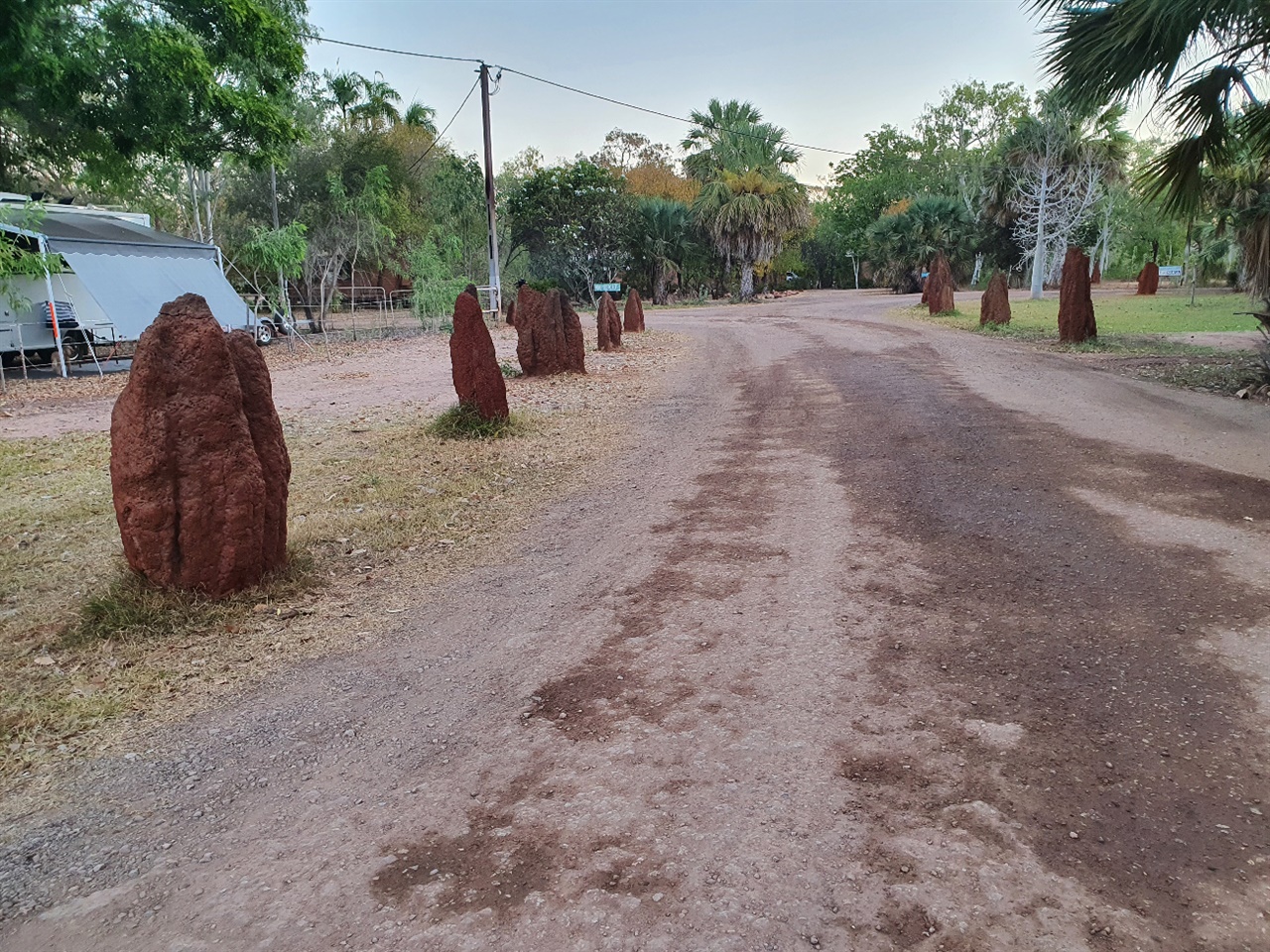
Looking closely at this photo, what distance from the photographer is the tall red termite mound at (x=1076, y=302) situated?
51.8 feet

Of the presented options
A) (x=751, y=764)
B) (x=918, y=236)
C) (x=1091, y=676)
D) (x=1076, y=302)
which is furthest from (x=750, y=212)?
(x=751, y=764)

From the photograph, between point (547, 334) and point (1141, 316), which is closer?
A: point (547, 334)

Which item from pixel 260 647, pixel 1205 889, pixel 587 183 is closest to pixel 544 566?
pixel 260 647

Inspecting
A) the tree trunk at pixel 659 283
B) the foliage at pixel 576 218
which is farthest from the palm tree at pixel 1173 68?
the tree trunk at pixel 659 283

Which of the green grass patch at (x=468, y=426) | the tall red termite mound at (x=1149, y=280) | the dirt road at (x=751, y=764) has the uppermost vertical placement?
the tall red termite mound at (x=1149, y=280)

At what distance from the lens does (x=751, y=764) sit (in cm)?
310

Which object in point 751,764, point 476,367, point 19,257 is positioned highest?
point 19,257

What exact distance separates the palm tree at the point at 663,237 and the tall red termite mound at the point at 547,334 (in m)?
26.7

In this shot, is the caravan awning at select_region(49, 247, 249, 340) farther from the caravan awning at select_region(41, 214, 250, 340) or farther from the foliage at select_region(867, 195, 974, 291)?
the foliage at select_region(867, 195, 974, 291)

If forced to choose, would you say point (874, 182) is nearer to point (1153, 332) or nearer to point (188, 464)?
point (1153, 332)

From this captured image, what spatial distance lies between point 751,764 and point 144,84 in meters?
12.3

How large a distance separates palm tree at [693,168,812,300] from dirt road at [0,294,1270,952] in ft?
111

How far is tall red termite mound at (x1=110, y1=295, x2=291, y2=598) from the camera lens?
4637mm

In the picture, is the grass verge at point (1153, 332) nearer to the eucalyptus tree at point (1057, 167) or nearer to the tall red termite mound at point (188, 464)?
the eucalyptus tree at point (1057, 167)
